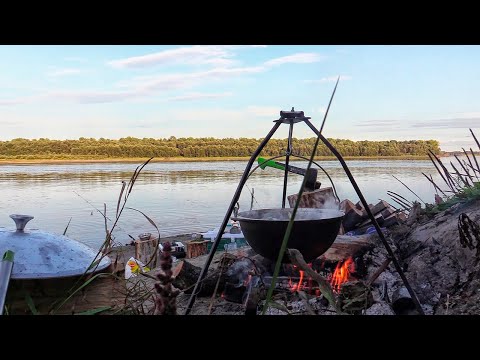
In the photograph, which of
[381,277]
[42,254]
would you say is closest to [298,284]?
[381,277]

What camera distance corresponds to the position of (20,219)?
1966mm

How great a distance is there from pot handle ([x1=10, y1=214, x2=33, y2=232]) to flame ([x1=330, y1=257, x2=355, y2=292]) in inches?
113

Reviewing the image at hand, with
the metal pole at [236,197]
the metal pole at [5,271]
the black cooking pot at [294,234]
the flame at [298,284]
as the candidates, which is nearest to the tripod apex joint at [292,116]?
the metal pole at [236,197]

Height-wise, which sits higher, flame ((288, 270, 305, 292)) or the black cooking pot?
the black cooking pot

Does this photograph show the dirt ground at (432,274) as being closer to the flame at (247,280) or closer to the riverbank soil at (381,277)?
the riverbank soil at (381,277)

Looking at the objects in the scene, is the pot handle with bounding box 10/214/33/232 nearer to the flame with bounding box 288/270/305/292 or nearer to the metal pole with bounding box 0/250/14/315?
the metal pole with bounding box 0/250/14/315

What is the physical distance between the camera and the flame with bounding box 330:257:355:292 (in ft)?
14.1

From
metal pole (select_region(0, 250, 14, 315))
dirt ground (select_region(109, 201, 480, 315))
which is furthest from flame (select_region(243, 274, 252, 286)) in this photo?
metal pole (select_region(0, 250, 14, 315))

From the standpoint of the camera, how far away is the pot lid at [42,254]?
182cm

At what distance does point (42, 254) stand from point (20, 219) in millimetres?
185

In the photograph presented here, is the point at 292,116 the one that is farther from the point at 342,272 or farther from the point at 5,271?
the point at 5,271

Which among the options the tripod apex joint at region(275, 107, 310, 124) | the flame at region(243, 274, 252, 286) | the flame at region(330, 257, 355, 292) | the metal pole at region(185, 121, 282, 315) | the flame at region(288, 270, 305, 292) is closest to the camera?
the metal pole at region(185, 121, 282, 315)
